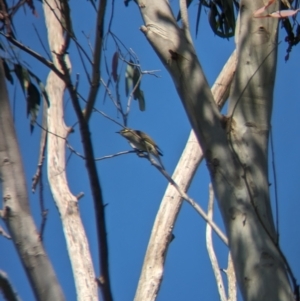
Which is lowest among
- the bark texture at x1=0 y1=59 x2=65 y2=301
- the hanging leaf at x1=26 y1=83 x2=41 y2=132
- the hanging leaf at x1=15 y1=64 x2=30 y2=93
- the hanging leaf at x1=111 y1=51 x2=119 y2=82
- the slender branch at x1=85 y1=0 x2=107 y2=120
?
the bark texture at x1=0 y1=59 x2=65 y2=301

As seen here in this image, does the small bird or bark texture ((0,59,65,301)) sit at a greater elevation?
the small bird

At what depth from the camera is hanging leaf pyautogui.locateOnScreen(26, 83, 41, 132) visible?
199cm

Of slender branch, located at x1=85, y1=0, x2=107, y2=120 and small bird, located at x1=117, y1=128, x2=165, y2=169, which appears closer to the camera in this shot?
slender branch, located at x1=85, y1=0, x2=107, y2=120

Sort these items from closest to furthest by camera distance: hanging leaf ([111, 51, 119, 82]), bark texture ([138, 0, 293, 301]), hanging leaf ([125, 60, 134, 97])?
bark texture ([138, 0, 293, 301])
hanging leaf ([111, 51, 119, 82])
hanging leaf ([125, 60, 134, 97])

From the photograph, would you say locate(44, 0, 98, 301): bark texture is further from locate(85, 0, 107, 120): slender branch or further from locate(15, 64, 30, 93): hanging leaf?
locate(85, 0, 107, 120): slender branch

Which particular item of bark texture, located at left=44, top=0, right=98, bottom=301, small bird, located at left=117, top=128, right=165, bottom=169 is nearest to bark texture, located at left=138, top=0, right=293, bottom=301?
small bird, located at left=117, top=128, right=165, bottom=169

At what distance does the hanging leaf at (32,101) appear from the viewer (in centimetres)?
199

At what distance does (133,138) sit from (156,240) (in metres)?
0.47

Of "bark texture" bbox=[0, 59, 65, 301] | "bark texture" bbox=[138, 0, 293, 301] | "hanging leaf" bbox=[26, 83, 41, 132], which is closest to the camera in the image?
"bark texture" bbox=[0, 59, 65, 301]

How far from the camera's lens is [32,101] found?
2.03 m

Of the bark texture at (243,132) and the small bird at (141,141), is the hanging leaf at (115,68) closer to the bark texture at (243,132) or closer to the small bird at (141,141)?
the bark texture at (243,132)

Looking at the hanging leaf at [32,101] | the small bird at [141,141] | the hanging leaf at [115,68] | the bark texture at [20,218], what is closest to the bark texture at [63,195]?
the hanging leaf at [32,101]

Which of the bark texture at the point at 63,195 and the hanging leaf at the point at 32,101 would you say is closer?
the hanging leaf at the point at 32,101

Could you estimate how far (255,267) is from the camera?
1.10 metres
